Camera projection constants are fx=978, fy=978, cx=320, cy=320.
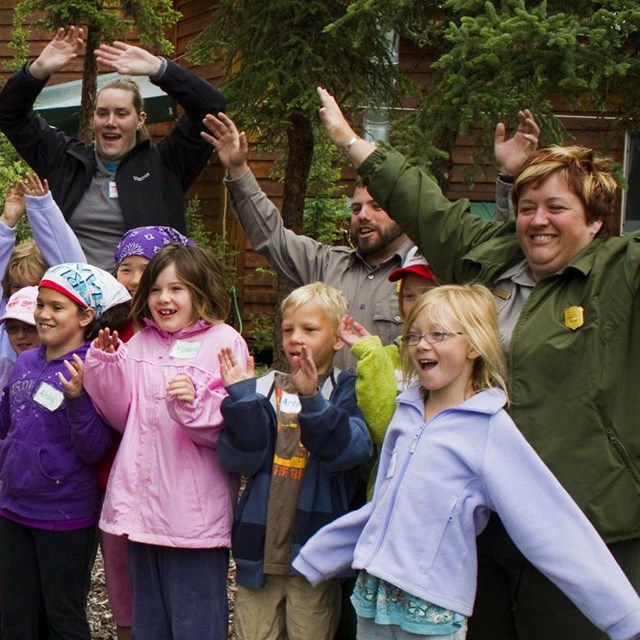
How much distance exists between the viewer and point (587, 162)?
3.03 meters

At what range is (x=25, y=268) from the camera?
4480 millimetres

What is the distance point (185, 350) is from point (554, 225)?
57.1 inches

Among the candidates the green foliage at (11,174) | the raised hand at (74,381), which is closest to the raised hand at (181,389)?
the raised hand at (74,381)

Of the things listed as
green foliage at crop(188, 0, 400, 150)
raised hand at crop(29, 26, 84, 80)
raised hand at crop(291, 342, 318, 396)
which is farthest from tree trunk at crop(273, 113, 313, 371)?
raised hand at crop(291, 342, 318, 396)

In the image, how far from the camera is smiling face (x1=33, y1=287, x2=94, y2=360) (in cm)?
380

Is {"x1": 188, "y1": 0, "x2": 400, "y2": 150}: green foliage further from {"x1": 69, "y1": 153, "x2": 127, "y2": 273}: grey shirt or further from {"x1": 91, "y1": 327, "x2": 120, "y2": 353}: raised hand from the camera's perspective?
{"x1": 91, "y1": 327, "x2": 120, "y2": 353}: raised hand

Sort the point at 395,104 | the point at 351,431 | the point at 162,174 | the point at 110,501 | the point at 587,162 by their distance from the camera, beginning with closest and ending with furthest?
the point at 587,162, the point at 351,431, the point at 110,501, the point at 162,174, the point at 395,104

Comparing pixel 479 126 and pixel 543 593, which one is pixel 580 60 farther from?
pixel 543 593

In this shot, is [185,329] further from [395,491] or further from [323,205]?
[323,205]

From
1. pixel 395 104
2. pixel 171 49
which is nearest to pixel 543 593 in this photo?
pixel 395 104

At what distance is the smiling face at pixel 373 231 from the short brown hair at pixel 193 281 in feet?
2.24

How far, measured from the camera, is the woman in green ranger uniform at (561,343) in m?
2.81

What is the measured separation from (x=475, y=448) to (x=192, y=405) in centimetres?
107

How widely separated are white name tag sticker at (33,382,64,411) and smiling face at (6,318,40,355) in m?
0.52
